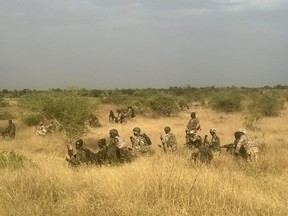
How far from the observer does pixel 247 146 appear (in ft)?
39.0

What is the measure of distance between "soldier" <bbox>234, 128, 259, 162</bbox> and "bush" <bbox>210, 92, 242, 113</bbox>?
27320 millimetres

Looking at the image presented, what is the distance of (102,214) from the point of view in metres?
6.11

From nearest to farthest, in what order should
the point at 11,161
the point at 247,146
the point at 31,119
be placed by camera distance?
the point at 11,161, the point at 247,146, the point at 31,119

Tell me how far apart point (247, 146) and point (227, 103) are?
2821 cm

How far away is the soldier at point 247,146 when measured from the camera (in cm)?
1166

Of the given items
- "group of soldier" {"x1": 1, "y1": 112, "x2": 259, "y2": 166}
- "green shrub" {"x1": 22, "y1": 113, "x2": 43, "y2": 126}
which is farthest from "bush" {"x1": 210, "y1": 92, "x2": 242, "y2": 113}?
"group of soldier" {"x1": 1, "y1": 112, "x2": 259, "y2": 166}

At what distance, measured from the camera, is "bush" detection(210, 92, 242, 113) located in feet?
129

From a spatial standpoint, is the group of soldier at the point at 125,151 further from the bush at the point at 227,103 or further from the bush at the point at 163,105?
the bush at the point at 227,103

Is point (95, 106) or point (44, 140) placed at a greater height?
point (95, 106)

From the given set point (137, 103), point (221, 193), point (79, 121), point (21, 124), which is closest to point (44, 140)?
point (79, 121)

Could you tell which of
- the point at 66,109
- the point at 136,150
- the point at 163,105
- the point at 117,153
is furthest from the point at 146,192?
the point at 163,105

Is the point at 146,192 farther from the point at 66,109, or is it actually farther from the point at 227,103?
the point at 227,103

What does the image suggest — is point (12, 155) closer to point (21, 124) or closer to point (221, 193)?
point (221, 193)

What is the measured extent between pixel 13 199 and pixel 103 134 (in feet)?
52.1
